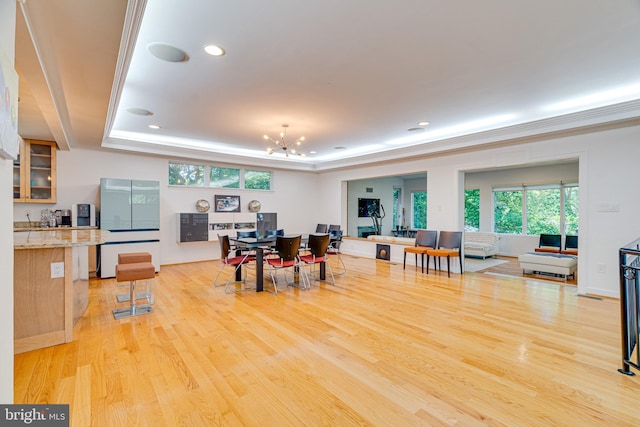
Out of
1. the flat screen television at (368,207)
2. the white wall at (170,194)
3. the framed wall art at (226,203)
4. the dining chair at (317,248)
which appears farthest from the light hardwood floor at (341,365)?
the flat screen television at (368,207)

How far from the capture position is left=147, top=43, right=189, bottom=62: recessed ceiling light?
263 centimetres

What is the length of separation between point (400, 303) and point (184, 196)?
556cm

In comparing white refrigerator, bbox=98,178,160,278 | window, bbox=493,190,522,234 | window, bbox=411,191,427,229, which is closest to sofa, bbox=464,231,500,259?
window, bbox=493,190,522,234

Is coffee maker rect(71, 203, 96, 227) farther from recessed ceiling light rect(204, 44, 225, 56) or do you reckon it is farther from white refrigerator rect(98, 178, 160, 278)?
recessed ceiling light rect(204, 44, 225, 56)

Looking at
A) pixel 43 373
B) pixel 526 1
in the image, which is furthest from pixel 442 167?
pixel 43 373

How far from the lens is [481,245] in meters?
7.88

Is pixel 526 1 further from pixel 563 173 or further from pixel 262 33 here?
pixel 563 173

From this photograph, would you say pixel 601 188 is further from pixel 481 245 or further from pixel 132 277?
pixel 132 277

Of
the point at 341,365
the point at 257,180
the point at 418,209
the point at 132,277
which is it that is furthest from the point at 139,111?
the point at 418,209

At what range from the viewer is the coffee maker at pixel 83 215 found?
5.42m

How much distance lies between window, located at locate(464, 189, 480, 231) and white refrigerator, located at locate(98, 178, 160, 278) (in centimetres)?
875

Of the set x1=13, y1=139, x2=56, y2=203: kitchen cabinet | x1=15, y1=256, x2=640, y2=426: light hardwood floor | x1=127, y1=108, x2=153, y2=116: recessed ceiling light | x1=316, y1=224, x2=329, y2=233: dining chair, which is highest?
x1=127, y1=108, x2=153, y2=116: recessed ceiling light

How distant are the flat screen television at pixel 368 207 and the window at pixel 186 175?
17.7 feet

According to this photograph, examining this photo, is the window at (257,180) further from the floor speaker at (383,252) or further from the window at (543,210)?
the window at (543,210)
